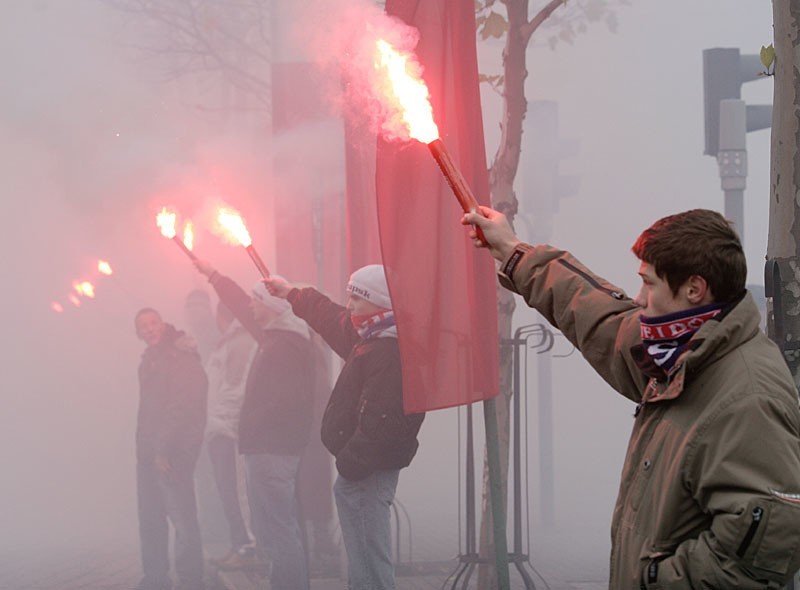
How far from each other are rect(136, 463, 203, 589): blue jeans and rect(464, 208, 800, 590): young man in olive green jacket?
4490mm

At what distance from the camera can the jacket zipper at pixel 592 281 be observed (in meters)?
2.56

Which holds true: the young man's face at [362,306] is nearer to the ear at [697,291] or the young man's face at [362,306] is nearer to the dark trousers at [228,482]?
the dark trousers at [228,482]

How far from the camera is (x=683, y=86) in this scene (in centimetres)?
793

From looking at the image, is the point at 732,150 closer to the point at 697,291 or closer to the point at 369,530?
the point at 369,530

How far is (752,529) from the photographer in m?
2.03

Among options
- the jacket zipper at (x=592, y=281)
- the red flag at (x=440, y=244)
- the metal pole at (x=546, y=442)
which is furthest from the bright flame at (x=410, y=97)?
the metal pole at (x=546, y=442)

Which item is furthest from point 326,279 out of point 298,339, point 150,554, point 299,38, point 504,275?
point 504,275

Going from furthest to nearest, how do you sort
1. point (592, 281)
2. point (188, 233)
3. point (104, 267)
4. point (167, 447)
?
point (104, 267) → point (188, 233) → point (167, 447) → point (592, 281)

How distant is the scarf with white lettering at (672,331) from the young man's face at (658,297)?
0.06 feet

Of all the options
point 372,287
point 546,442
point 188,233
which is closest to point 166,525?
point 188,233

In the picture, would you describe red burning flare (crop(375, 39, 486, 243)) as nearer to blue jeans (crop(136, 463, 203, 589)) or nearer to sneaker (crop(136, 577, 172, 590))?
blue jeans (crop(136, 463, 203, 589))

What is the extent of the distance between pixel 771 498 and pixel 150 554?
5.12 meters

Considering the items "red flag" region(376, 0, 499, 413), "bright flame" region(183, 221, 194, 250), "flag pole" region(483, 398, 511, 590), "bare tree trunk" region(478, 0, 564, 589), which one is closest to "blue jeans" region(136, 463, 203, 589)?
"bright flame" region(183, 221, 194, 250)

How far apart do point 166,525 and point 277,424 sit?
114 centimetres
